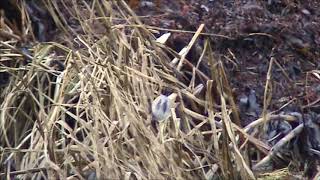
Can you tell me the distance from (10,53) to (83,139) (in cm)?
67

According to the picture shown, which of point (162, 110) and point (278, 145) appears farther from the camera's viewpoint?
point (278, 145)

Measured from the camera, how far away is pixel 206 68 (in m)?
3.66

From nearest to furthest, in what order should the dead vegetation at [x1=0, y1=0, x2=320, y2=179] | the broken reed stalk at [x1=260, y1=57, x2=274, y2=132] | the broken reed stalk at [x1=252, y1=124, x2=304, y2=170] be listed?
1. the dead vegetation at [x1=0, y1=0, x2=320, y2=179]
2. the broken reed stalk at [x1=252, y1=124, x2=304, y2=170]
3. the broken reed stalk at [x1=260, y1=57, x2=274, y2=132]

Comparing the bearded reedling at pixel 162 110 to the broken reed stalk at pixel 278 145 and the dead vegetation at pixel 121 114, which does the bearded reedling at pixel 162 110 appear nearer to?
the dead vegetation at pixel 121 114

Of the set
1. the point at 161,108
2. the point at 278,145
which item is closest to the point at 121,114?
the point at 161,108

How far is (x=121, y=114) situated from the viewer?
3.07 m

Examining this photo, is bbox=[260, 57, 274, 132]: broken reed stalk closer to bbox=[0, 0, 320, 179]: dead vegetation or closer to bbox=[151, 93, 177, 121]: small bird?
bbox=[0, 0, 320, 179]: dead vegetation

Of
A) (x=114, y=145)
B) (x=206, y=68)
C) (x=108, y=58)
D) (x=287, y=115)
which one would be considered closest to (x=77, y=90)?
(x=108, y=58)

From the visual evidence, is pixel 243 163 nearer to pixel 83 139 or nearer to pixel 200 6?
pixel 83 139

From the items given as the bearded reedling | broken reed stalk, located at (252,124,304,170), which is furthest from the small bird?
broken reed stalk, located at (252,124,304,170)

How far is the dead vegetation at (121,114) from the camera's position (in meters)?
2.96

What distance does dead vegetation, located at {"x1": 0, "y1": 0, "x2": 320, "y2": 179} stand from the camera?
2.96 metres

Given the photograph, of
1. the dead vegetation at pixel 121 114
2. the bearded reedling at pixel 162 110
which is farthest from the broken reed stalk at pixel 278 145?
the bearded reedling at pixel 162 110

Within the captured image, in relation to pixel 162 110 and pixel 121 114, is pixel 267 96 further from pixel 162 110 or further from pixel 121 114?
pixel 121 114
